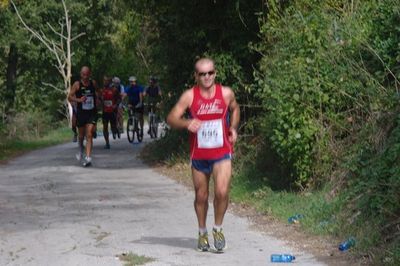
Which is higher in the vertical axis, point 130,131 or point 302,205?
point 302,205

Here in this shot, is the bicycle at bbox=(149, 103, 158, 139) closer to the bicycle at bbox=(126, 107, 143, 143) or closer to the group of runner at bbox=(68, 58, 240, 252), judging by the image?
the bicycle at bbox=(126, 107, 143, 143)

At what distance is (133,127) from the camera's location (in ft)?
92.3

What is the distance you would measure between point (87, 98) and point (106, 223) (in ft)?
25.6

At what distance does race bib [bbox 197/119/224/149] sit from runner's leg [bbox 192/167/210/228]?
1.16 ft

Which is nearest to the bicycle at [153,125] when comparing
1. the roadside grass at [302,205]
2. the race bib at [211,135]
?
the roadside grass at [302,205]

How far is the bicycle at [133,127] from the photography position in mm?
28047

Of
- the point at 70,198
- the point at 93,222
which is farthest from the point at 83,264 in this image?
the point at 70,198

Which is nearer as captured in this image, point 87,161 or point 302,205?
point 302,205

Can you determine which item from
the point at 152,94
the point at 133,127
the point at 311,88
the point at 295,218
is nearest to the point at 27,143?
the point at 133,127

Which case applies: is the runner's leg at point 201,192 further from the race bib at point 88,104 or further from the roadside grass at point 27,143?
the roadside grass at point 27,143

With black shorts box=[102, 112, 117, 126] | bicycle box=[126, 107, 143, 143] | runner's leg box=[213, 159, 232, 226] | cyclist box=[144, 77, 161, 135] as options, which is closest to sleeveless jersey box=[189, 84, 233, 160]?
runner's leg box=[213, 159, 232, 226]

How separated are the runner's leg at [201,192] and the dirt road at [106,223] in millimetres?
373

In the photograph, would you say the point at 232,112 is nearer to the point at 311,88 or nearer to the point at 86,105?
the point at 311,88

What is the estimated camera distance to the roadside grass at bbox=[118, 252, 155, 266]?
9.22 metres
